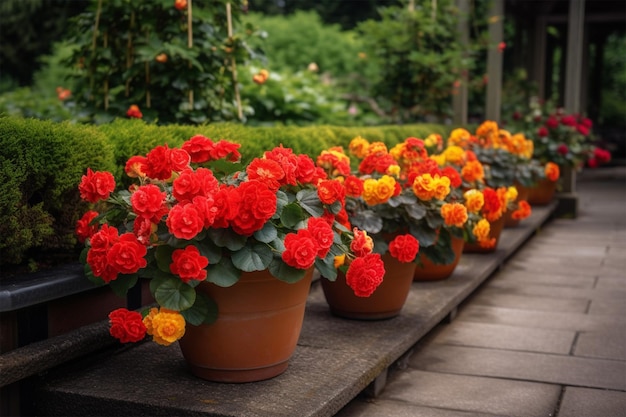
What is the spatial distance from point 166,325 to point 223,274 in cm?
24

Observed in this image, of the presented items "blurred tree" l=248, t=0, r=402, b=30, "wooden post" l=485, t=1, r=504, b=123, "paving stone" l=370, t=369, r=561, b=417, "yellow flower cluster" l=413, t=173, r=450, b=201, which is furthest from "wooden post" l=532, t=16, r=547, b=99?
"blurred tree" l=248, t=0, r=402, b=30

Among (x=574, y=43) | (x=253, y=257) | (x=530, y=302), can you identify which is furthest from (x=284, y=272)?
(x=574, y=43)

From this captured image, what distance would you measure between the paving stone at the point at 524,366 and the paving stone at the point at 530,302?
986mm

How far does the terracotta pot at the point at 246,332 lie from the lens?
2.73m

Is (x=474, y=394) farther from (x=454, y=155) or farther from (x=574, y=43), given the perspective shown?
(x=574, y=43)

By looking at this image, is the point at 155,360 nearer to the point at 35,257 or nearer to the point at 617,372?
Result: the point at 35,257

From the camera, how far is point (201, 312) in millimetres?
2656

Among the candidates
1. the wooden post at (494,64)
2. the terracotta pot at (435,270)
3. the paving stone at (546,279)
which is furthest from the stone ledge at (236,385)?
the wooden post at (494,64)

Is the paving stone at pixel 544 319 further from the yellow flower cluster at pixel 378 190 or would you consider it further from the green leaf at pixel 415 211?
the yellow flower cluster at pixel 378 190

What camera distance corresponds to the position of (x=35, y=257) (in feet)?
10.1

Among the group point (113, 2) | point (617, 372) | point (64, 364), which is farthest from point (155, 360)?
point (113, 2)

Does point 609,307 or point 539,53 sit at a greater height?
point 539,53

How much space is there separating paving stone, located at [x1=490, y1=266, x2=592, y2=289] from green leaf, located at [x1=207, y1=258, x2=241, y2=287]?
340 cm

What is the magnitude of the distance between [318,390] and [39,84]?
508 inches
